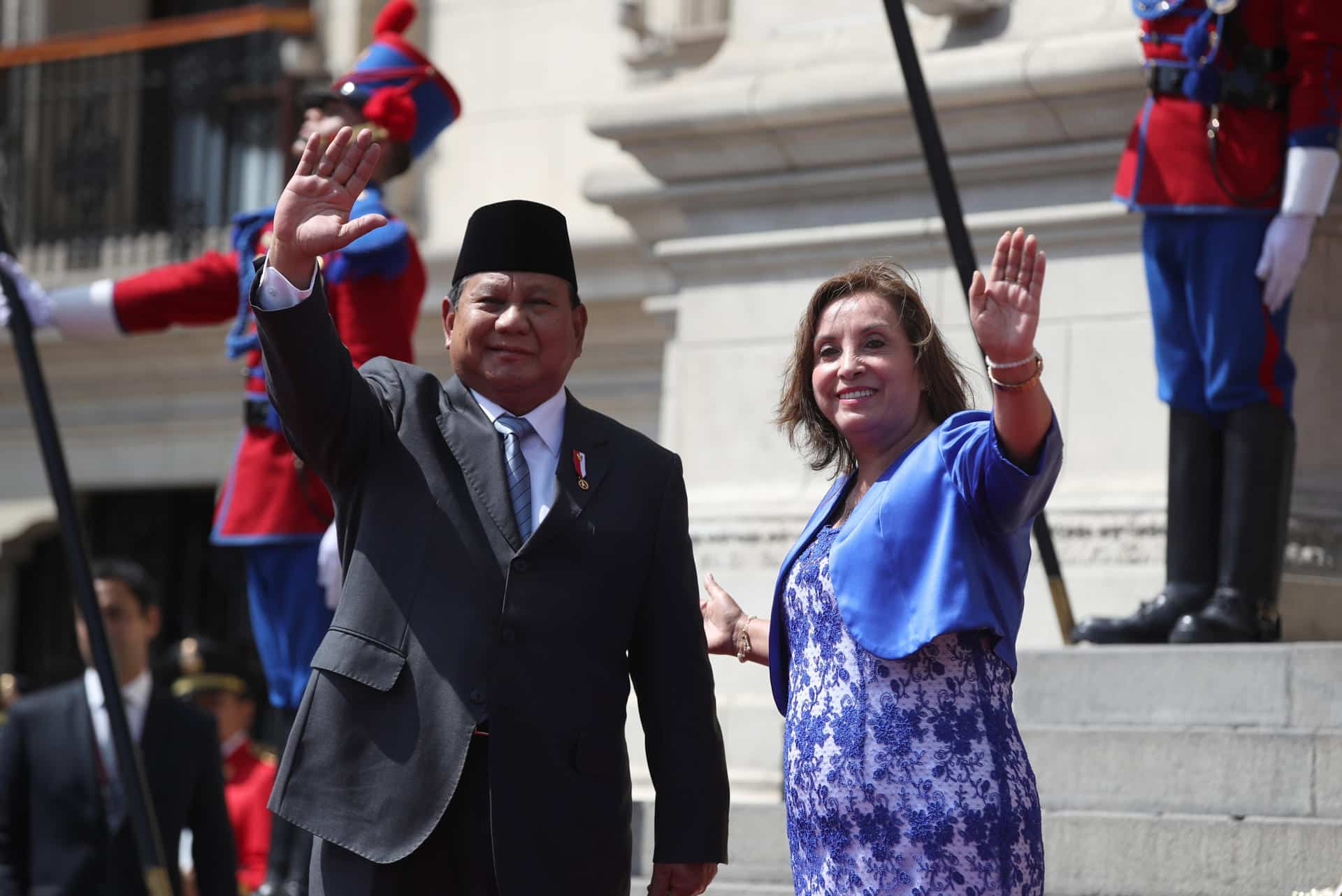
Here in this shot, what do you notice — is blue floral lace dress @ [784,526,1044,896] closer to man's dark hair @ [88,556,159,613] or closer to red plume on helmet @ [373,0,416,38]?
red plume on helmet @ [373,0,416,38]

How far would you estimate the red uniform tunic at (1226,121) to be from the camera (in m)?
5.09

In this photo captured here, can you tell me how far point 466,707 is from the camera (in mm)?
3385

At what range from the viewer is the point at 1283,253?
5105 millimetres

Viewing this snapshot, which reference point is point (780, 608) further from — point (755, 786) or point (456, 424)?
point (755, 786)

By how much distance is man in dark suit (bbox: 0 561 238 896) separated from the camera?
5477 millimetres

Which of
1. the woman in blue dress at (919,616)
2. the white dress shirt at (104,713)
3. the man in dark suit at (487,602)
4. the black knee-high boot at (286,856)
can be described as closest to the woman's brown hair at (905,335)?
the woman in blue dress at (919,616)

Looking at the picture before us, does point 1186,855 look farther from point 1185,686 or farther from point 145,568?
point 145,568

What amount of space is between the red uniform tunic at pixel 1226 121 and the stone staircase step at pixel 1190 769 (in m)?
1.26

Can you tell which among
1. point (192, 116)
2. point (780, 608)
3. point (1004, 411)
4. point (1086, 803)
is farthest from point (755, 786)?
point (192, 116)

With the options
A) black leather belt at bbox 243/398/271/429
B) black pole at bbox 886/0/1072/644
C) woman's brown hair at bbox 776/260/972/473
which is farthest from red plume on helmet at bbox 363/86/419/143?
woman's brown hair at bbox 776/260/972/473

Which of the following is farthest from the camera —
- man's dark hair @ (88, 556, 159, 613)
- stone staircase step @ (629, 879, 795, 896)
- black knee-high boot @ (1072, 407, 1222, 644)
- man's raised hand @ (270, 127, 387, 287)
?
man's dark hair @ (88, 556, 159, 613)

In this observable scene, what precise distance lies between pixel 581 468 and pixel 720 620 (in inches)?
15.6

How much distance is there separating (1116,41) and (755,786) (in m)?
2.23

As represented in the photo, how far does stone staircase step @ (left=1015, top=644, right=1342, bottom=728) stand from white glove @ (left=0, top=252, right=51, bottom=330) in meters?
2.48
